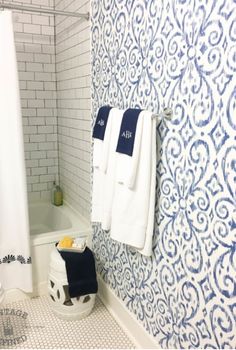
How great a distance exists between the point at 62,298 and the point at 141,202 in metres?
0.90

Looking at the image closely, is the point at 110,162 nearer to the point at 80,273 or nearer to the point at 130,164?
the point at 130,164

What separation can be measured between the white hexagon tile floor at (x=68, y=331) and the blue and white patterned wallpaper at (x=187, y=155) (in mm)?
240

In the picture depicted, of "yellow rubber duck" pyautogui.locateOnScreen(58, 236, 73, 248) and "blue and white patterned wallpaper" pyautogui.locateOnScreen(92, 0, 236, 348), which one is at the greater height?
"blue and white patterned wallpaper" pyautogui.locateOnScreen(92, 0, 236, 348)

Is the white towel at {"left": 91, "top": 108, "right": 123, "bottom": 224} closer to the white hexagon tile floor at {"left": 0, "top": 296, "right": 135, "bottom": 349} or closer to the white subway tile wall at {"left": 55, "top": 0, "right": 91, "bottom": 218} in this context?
the white subway tile wall at {"left": 55, "top": 0, "right": 91, "bottom": 218}

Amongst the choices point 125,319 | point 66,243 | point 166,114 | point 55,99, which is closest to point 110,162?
point 166,114

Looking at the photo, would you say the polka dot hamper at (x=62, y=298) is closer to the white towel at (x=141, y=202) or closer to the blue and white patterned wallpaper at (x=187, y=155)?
the blue and white patterned wallpaper at (x=187, y=155)

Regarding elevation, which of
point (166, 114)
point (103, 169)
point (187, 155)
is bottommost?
point (103, 169)

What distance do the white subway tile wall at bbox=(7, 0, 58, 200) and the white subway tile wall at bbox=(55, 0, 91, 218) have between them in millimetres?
91

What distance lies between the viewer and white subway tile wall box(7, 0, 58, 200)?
8.73 feet

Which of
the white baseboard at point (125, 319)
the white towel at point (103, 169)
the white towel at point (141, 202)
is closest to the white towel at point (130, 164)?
the white towel at point (141, 202)

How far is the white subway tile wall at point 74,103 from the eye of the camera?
7.18ft

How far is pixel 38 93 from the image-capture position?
280 centimetres

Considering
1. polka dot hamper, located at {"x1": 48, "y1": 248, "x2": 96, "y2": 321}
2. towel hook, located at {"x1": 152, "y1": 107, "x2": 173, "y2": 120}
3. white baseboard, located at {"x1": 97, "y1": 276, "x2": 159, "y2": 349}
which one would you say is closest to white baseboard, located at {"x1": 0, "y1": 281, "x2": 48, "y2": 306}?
polka dot hamper, located at {"x1": 48, "y1": 248, "x2": 96, "y2": 321}

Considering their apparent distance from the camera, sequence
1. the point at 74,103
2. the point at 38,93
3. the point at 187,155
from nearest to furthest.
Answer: the point at 187,155
the point at 74,103
the point at 38,93
